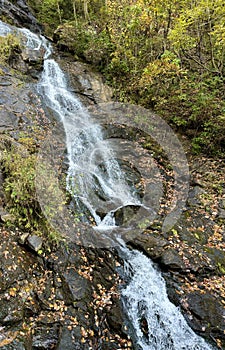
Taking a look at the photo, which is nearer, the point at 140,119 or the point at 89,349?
the point at 89,349

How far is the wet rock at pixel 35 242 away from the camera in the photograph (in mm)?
4473

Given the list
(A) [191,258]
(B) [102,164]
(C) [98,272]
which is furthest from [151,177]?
(C) [98,272]

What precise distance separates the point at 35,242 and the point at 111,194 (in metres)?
3.15

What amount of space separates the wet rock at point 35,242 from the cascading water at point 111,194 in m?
1.88

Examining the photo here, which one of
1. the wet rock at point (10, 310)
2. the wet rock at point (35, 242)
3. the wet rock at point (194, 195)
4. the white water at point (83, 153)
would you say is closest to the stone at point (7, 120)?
the white water at point (83, 153)

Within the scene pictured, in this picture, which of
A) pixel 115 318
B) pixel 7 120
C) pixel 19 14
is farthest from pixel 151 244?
pixel 19 14

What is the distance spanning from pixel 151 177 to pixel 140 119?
3393 millimetres

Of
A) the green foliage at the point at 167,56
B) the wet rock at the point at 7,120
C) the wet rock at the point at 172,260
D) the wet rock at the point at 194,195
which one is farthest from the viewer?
the green foliage at the point at 167,56

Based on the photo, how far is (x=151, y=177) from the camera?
316 inches

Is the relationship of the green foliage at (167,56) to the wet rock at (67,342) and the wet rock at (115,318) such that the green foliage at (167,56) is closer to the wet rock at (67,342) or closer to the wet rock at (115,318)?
the wet rock at (115,318)

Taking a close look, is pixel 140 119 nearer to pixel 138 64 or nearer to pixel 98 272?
pixel 138 64

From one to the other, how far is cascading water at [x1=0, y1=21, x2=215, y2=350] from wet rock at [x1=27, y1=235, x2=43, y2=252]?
1.88 meters

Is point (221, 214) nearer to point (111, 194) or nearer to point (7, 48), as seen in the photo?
point (111, 194)

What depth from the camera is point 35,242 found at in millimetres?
4516
